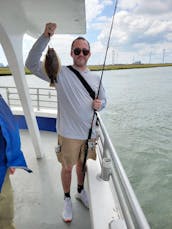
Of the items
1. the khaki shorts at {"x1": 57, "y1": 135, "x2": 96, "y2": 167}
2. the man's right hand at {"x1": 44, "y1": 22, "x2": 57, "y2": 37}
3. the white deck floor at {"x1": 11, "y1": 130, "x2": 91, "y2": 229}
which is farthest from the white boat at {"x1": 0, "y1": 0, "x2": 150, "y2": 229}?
the man's right hand at {"x1": 44, "y1": 22, "x2": 57, "y2": 37}

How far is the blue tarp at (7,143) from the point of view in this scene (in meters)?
1.04

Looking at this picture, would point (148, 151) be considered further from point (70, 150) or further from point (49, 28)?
point (49, 28)

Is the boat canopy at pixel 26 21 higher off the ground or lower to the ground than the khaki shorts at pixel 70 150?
higher

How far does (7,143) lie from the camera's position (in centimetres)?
103

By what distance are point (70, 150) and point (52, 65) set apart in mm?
590

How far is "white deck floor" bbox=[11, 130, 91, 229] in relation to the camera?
5.39 feet

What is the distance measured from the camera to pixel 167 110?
12.4 meters

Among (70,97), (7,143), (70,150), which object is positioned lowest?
(70,150)

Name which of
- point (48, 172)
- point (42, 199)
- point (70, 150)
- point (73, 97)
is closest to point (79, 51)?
point (73, 97)

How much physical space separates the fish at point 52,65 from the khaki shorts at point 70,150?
41cm

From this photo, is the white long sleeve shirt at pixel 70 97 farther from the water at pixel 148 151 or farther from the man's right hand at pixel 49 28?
the water at pixel 148 151

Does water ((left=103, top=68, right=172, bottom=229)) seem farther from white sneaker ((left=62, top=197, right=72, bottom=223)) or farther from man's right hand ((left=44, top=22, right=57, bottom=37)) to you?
man's right hand ((left=44, top=22, right=57, bottom=37))

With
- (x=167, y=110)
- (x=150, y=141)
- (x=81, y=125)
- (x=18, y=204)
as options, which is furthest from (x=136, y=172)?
(x=167, y=110)

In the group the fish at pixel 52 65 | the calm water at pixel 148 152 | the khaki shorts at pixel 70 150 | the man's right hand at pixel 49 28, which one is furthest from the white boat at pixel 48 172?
the calm water at pixel 148 152
